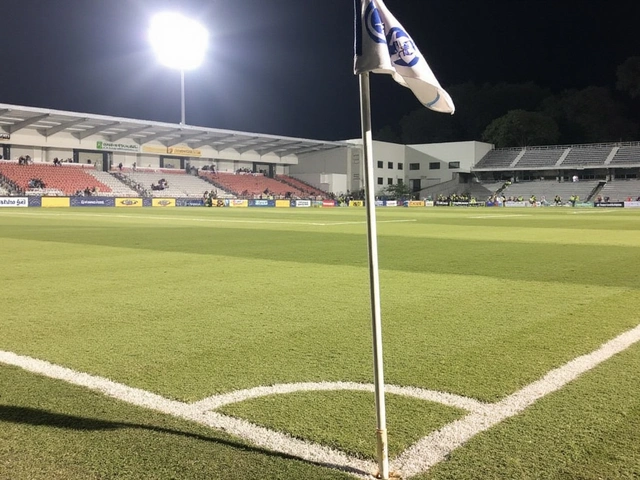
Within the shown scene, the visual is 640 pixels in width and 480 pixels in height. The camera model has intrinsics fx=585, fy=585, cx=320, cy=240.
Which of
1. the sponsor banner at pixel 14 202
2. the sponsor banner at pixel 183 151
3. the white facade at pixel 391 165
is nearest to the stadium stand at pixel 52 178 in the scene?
the sponsor banner at pixel 14 202

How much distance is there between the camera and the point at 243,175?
6881cm

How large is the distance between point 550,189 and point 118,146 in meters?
49.0

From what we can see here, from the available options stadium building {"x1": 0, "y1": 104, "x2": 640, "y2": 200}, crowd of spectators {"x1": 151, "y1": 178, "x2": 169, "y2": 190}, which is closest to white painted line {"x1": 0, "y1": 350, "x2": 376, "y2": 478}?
stadium building {"x1": 0, "y1": 104, "x2": 640, "y2": 200}

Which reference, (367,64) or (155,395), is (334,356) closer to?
(155,395)

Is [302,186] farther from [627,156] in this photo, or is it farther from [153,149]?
[627,156]

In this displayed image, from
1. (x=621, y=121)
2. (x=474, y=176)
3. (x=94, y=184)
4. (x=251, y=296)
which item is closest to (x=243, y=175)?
(x=94, y=184)

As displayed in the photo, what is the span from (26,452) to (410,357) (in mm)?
2742

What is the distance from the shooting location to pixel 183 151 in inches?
2474

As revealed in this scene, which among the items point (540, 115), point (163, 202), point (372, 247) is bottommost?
point (372, 247)

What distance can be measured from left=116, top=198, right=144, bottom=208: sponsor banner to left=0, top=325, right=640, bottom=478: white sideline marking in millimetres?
46912

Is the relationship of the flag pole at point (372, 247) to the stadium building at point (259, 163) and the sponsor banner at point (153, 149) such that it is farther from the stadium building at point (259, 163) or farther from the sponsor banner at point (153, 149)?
the sponsor banner at point (153, 149)

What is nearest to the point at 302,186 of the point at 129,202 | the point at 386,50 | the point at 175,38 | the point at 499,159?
the point at 499,159

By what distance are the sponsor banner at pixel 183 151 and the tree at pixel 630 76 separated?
62459 millimetres

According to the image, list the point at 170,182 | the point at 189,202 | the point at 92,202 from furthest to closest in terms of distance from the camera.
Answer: the point at 170,182 → the point at 189,202 → the point at 92,202
